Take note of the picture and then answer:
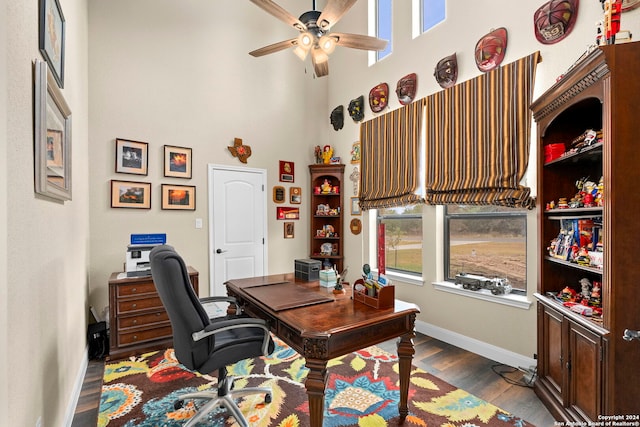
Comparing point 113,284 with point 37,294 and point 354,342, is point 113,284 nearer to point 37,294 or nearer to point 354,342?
point 37,294

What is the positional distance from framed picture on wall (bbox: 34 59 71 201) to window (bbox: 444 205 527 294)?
3450 mm

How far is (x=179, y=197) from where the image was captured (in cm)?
395

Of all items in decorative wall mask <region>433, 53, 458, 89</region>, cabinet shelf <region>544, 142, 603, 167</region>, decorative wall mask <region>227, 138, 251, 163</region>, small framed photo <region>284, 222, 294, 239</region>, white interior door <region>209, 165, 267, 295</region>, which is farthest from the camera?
small framed photo <region>284, 222, 294, 239</region>

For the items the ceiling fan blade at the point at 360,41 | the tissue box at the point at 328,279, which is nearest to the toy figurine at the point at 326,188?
the ceiling fan blade at the point at 360,41

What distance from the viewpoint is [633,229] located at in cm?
153

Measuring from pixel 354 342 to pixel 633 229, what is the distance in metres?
1.53

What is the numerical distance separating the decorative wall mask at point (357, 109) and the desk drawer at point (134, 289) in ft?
11.3

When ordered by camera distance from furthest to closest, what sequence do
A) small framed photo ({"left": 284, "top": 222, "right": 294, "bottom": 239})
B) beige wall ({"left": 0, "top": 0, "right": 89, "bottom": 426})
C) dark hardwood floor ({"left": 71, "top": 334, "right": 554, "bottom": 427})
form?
small framed photo ({"left": 284, "top": 222, "right": 294, "bottom": 239}), dark hardwood floor ({"left": 71, "top": 334, "right": 554, "bottom": 427}), beige wall ({"left": 0, "top": 0, "right": 89, "bottom": 426})

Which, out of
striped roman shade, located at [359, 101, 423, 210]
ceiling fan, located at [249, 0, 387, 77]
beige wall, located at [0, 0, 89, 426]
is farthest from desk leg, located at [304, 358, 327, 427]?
ceiling fan, located at [249, 0, 387, 77]

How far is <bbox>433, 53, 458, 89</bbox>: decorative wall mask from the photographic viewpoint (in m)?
3.20

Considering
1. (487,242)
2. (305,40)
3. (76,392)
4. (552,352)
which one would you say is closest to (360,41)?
(305,40)

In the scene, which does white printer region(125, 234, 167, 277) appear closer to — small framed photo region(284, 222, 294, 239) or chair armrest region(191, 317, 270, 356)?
chair armrest region(191, 317, 270, 356)

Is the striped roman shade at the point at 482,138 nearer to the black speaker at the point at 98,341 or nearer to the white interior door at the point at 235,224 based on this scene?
the white interior door at the point at 235,224

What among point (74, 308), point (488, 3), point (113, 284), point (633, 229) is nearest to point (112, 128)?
point (113, 284)
